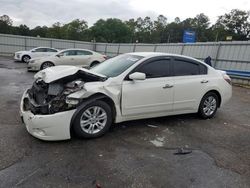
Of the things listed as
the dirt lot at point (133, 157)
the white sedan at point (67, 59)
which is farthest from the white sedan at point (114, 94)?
the white sedan at point (67, 59)

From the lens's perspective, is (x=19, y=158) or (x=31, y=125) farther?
(x=31, y=125)

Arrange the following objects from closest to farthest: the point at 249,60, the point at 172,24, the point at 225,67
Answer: the point at 249,60 → the point at 225,67 → the point at 172,24

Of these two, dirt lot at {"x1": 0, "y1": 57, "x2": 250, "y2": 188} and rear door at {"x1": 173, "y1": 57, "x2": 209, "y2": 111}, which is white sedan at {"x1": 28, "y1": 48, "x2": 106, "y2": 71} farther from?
rear door at {"x1": 173, "y1": 57, "x2": 209, "y2": 111}

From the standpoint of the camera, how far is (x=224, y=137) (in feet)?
16.3

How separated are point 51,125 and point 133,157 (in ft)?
4.51

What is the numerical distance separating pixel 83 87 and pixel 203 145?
2351 mm

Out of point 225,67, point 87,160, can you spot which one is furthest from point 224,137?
point 225,67

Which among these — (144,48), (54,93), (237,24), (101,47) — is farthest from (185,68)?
(237,24)

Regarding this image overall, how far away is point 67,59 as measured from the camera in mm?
14945

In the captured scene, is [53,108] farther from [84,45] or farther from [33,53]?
[84,45]

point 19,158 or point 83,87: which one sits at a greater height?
point 83,87

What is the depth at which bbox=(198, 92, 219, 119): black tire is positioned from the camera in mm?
5930

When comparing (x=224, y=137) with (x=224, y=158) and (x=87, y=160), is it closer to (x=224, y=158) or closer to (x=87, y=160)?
(x=224, y=158)

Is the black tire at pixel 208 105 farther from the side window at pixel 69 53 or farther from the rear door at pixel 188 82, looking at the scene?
the side window at pixel 69 53
